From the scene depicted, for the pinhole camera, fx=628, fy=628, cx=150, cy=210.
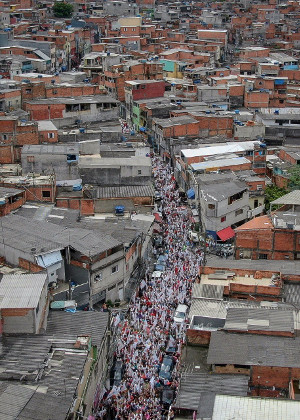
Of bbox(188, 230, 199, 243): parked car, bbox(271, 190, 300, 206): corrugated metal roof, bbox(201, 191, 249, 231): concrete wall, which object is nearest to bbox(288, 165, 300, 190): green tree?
bbox(201, 191, 249, 231): concrete wall

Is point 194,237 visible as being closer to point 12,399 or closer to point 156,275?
point 156,275

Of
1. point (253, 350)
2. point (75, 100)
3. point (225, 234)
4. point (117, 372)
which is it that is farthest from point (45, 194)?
point (75, 100)

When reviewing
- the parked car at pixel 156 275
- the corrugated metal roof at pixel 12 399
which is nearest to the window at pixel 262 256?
the parked car at pixel 156 275

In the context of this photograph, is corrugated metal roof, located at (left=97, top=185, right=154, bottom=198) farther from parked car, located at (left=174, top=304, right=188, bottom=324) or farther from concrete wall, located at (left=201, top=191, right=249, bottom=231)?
parked car, located at (left=174, top=304, right=188, bottom=324)

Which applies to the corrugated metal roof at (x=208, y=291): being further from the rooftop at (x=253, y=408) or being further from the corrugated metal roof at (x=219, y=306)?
the rooftop at (x=253, y=408)

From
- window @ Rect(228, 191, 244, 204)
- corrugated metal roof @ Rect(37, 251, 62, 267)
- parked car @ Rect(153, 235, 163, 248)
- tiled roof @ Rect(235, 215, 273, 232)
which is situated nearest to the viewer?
corrugated metal roof @ Rect(37, 251, 62, 267)

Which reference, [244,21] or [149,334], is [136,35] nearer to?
[244,21]
